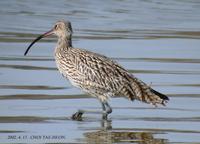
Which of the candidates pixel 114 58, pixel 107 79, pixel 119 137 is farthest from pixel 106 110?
pixel 114 58

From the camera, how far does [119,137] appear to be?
1353 cm

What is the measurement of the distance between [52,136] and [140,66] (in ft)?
23.1

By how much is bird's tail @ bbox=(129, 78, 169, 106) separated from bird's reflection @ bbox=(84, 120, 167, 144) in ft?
4.20

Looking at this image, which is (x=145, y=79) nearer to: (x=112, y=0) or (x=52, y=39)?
(x=52, y=39)

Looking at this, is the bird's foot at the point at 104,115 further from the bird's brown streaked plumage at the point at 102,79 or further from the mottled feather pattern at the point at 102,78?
the mottled feather pattern at the point at 102,78

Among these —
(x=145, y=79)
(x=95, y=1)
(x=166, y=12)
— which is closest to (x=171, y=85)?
(x=145, y=79)

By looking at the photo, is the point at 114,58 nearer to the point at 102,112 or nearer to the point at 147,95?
the point at 102,112

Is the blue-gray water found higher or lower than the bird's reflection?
higher

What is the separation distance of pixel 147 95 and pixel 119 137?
200 cm

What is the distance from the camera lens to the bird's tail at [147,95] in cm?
1530

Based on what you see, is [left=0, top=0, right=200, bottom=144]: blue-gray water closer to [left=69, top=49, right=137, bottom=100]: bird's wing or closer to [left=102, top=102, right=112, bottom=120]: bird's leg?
[left=102, top=102, right=112, bottom=120]: bird's leg

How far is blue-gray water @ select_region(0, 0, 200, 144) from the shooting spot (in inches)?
549

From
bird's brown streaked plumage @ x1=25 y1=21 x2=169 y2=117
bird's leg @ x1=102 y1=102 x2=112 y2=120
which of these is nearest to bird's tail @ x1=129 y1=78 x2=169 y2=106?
bird's brown streaked plumage @ x1=25 y1=21 x2=169 y2=117

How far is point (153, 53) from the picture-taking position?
21.9 meters
